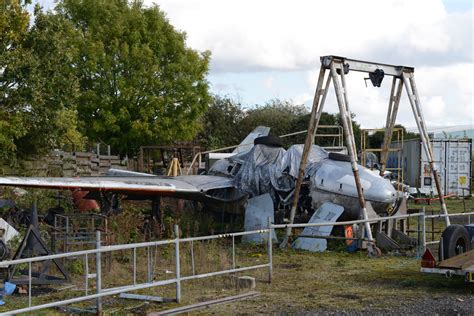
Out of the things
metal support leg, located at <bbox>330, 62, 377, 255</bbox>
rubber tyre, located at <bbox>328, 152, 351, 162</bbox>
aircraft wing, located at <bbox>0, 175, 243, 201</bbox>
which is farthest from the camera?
rubber tyre, located at <bbox>328, 152, 351, 162</bbox>

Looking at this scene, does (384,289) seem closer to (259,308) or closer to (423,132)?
(259,308)

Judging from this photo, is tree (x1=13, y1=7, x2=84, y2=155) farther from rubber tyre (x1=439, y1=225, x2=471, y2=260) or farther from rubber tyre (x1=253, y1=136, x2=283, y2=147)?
rubber tyre (x1=439, y1=225, x2=471, y2=260)

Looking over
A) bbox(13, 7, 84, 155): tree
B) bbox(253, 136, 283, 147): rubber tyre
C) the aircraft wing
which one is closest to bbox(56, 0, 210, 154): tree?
bbox(13, 7, 84, 155): tree

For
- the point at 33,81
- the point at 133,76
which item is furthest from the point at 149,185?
the point at 133,76

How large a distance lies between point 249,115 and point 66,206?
41316 mm

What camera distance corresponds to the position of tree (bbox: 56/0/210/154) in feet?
129

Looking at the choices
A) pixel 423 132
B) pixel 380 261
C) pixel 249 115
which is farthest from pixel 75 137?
pixel 249 115

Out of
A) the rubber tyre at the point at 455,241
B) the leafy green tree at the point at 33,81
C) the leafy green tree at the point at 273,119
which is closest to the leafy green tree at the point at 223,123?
the leafy green tree at the point at 273,119

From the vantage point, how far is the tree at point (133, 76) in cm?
3922

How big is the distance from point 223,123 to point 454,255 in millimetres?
45789

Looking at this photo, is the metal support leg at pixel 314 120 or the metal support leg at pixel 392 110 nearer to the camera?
the metal support leg at pixel 314 120

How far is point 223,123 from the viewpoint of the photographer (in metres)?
58.2

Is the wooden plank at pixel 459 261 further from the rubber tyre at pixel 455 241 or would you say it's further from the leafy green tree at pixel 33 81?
the leafy green tree at pixel 33 81

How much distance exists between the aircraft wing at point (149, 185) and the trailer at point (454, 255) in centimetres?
807
